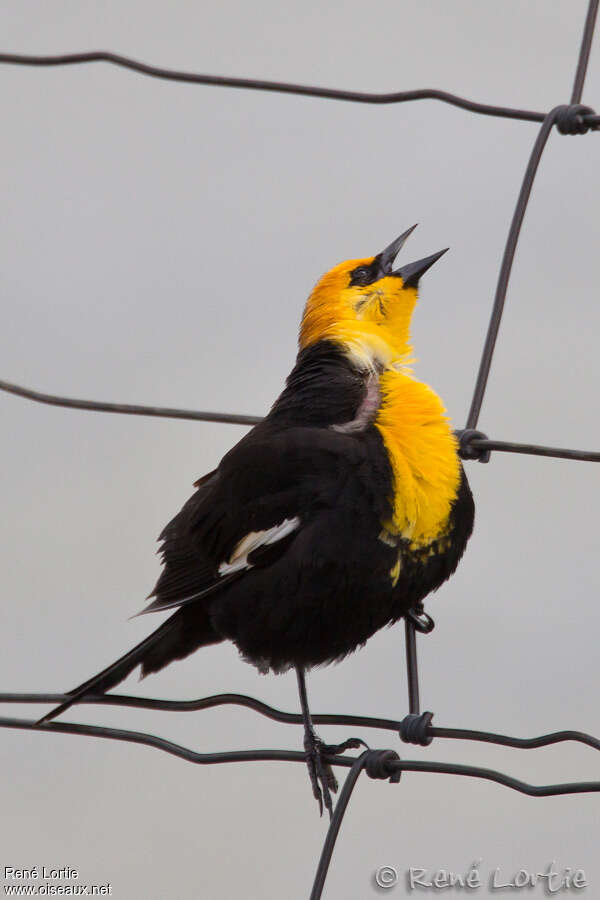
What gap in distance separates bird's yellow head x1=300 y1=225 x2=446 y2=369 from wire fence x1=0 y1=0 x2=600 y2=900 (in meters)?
0.44

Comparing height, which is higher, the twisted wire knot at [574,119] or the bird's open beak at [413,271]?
the bird's open beak at [413,271]

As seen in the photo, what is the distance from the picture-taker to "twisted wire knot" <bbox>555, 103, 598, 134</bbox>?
2.79m

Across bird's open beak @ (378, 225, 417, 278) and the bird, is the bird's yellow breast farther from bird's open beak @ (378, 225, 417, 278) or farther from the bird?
bird's open beak @ (378, 225, 417, 278)

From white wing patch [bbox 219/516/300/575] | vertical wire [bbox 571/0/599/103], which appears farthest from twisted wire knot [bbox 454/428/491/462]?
vertical wire [bbox 571/0/599/103]

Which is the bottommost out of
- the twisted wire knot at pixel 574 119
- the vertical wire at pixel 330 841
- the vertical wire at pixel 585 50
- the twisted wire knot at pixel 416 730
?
the vertical wire at pixel 330 841

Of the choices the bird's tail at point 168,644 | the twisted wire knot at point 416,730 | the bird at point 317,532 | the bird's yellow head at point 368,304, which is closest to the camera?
the twisted wire knot at point 416,730

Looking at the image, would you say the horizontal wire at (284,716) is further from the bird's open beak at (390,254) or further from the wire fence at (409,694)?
the bird's open beak at (390,254)

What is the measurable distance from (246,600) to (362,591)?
300 mm

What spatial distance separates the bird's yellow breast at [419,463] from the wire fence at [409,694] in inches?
2.6

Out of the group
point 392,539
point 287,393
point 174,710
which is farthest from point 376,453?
point 174,710

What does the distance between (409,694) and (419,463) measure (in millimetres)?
516

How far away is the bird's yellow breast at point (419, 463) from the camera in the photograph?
2.87 metres

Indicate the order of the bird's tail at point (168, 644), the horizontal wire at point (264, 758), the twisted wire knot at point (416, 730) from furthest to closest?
the bird's tail at point (168, 644) < the twisted wire knot at point (416, 730) < the horizontal wire at point (264, 758)

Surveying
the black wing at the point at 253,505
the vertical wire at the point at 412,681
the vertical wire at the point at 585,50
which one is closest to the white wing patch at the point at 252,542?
the black wing at the point at 253,505
